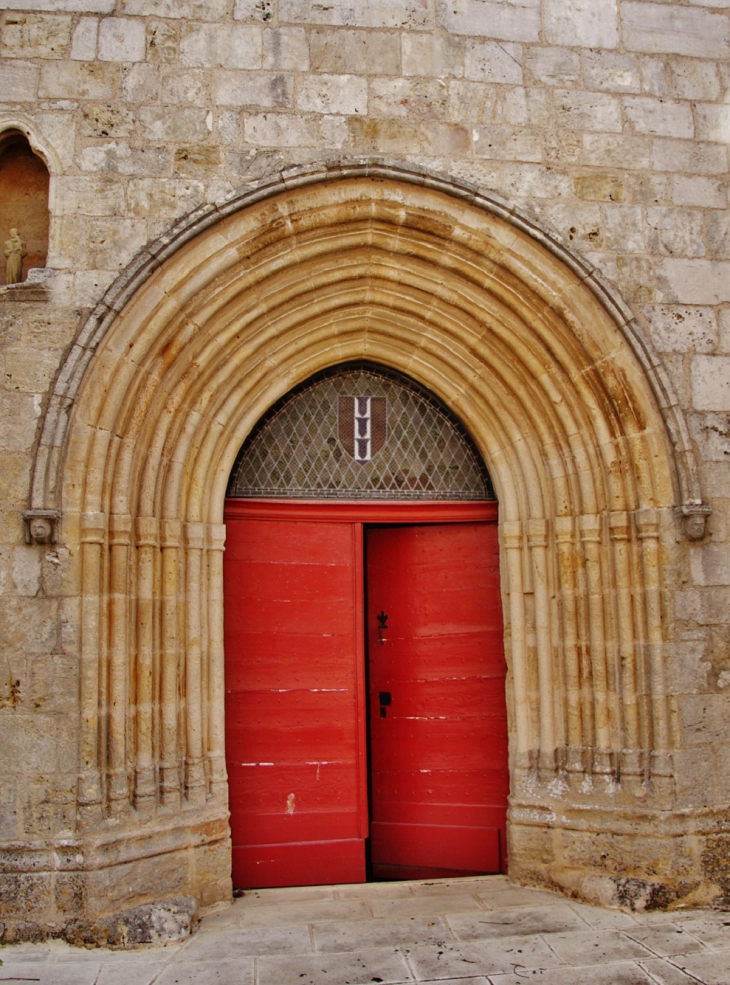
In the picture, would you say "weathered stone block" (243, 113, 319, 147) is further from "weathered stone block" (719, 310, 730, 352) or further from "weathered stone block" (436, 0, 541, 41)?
"weathered stone block" (719, 310, 730, 352)

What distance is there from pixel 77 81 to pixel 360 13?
1.52m

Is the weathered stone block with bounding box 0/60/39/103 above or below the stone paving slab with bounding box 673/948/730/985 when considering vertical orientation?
above

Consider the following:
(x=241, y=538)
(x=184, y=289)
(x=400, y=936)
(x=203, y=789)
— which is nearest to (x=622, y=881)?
(x=400, y=936)

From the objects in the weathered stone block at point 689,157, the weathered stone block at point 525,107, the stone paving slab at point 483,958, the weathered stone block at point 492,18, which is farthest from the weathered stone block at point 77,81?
the stone paving slab at point 483,958

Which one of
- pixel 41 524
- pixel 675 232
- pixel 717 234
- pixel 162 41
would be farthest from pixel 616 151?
pixel 41 524

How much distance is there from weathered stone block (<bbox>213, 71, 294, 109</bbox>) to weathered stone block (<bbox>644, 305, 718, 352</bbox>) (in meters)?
2.21

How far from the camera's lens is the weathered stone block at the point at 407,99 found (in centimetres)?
452

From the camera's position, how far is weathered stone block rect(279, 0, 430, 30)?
4520 millimetres

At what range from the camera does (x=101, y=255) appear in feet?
13.8

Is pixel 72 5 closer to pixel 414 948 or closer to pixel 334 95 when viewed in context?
pixel 334 95

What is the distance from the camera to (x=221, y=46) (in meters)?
4.44

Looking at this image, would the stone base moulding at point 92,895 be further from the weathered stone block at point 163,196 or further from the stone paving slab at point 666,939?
the weathered stone block at point 163,196

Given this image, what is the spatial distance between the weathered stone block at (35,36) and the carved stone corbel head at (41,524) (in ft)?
7.63

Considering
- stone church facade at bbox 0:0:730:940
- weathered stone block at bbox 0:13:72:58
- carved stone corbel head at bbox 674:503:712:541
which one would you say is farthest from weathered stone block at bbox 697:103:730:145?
weathered stone block at bbox 0:13:72:58
